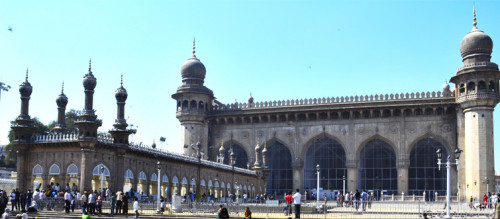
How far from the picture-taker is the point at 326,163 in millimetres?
45344

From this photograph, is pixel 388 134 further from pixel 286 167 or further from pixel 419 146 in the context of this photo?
pixel 286 167

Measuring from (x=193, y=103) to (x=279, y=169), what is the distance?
8939 mm

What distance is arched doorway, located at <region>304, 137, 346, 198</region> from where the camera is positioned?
44.8 m

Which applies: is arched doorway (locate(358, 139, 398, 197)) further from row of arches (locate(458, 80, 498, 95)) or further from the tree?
the tree

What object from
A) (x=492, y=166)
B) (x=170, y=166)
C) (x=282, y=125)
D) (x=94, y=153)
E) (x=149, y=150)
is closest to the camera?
(x=94, y=153)

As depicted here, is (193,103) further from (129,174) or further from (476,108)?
(476,108)

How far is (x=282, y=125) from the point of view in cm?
4650

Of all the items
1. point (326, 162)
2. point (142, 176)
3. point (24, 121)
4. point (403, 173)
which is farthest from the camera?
point (326, 162)

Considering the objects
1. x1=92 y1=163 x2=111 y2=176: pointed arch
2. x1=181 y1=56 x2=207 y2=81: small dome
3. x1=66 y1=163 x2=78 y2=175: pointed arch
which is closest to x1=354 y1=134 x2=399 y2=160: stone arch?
x1=181 y1=56 x2=207 y2=81: small dome

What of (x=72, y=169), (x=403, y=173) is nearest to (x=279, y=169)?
(x=403, y=173)

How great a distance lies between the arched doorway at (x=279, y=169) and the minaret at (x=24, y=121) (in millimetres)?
24638

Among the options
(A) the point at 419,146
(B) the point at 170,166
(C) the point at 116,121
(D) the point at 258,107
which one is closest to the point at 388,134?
(A) the point at 419,146

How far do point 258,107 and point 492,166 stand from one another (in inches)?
720

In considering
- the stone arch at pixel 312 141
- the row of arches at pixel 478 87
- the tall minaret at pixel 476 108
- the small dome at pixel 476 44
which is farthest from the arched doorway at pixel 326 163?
the small dome at pixel 476 44
